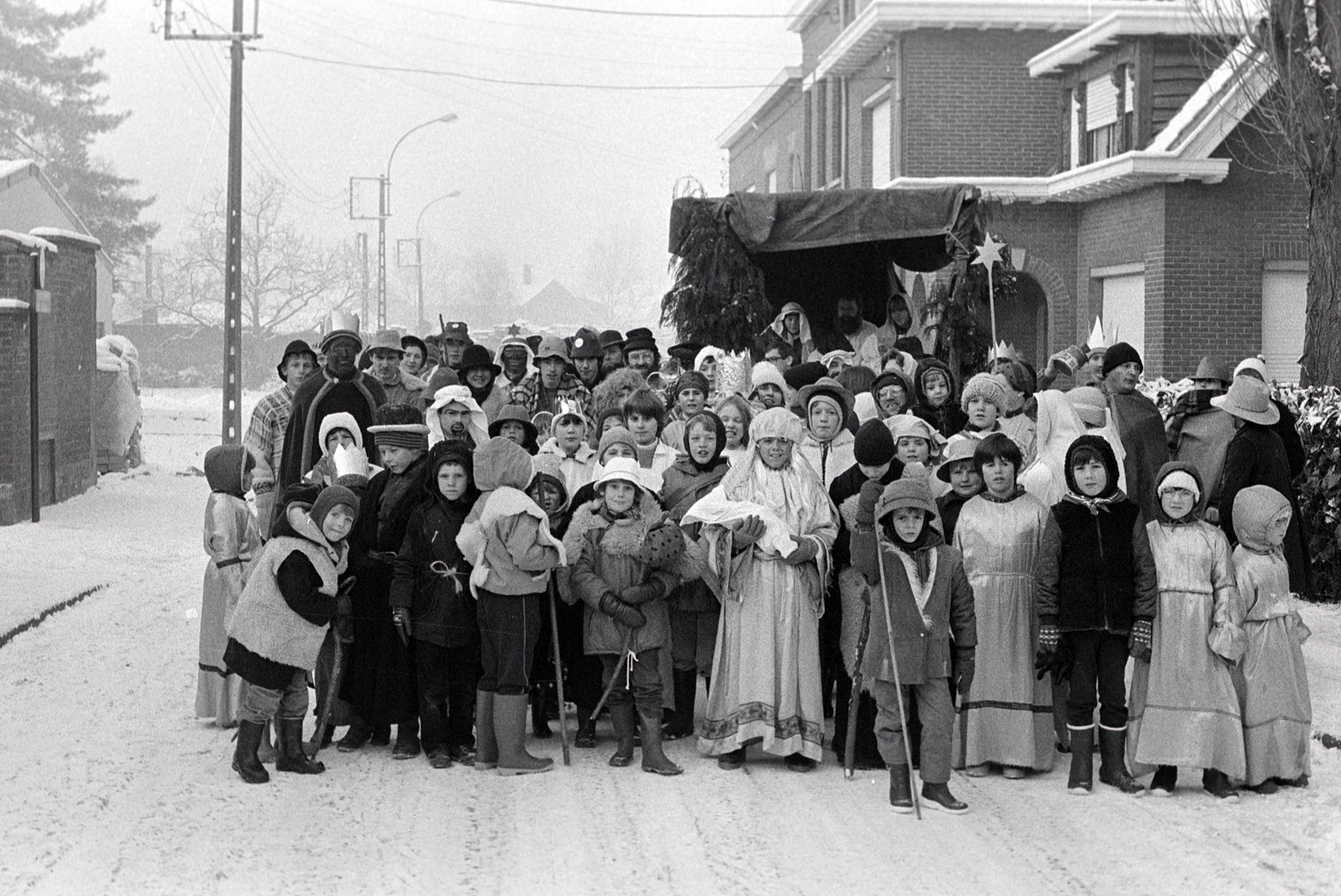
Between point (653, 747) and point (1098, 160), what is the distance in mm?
18536

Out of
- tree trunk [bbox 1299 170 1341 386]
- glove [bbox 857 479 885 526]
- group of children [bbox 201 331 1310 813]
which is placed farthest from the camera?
tree trunk [bbox 1299 170 1341 386]

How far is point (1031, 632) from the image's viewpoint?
729cm

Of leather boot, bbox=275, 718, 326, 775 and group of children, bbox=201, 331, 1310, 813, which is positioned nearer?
group of children, bbox=201, 331, 1310, 813

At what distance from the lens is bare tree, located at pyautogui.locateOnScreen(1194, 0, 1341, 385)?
1305 cm

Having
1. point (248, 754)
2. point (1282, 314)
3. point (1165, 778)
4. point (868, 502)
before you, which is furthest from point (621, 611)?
point (1282, 314)

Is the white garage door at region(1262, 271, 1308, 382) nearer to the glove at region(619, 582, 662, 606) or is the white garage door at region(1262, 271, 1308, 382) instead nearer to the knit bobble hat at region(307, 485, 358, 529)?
the glove at region(619, 582, 662, 606)

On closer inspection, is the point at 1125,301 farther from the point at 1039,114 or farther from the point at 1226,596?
A: the point at 1226,596

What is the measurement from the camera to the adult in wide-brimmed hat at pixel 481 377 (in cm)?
1050

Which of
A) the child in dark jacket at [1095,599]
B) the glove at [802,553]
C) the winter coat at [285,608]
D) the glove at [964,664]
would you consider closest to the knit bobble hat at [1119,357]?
the child in dark jacket at [1095,599]

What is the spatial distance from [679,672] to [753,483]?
3.48 ft

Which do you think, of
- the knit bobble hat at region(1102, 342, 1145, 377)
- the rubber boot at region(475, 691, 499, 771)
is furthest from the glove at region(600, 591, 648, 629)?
the knit bobble hat at region(1102, 342, 1145, 377)

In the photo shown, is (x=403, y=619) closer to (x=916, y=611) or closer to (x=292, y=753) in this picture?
(x=292, y=753)

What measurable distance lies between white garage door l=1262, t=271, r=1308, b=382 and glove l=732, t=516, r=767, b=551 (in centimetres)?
1605

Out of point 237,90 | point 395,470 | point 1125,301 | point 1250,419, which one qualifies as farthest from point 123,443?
point 1250,419
